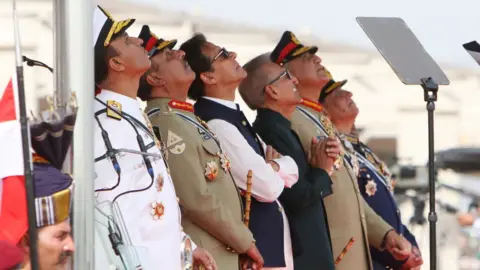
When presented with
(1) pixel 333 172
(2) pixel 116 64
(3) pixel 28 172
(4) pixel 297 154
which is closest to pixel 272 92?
(4) pixel 297 154

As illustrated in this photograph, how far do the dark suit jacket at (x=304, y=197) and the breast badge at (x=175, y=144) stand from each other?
789 millimetres

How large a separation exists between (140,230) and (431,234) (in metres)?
1.72

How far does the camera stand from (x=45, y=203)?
10.9 feet

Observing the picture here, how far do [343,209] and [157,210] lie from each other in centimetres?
175

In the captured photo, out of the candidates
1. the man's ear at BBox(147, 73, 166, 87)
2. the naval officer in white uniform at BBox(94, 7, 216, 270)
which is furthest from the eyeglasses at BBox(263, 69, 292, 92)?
the naval officer in white uniform at BBox(94, 7, 216, 270)

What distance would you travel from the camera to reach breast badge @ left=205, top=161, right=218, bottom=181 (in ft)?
16.2

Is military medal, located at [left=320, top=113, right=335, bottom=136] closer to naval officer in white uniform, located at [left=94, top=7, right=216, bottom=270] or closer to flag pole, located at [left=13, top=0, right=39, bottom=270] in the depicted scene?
naval officer in white uniform, located at [left=94, top=7, right=216, bottom=270]

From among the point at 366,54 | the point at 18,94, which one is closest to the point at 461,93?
the point at 366,54

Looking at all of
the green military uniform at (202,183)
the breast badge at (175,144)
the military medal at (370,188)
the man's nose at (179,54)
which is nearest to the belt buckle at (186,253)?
the green military uniform at (202,183)

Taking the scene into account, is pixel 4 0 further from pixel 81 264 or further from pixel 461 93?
pixel 461 93

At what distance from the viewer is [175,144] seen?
488 cm

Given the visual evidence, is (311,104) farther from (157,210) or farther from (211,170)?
(157,210)

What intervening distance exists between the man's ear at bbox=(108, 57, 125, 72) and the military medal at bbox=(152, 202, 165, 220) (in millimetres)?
488

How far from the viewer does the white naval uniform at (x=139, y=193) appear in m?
4.29
